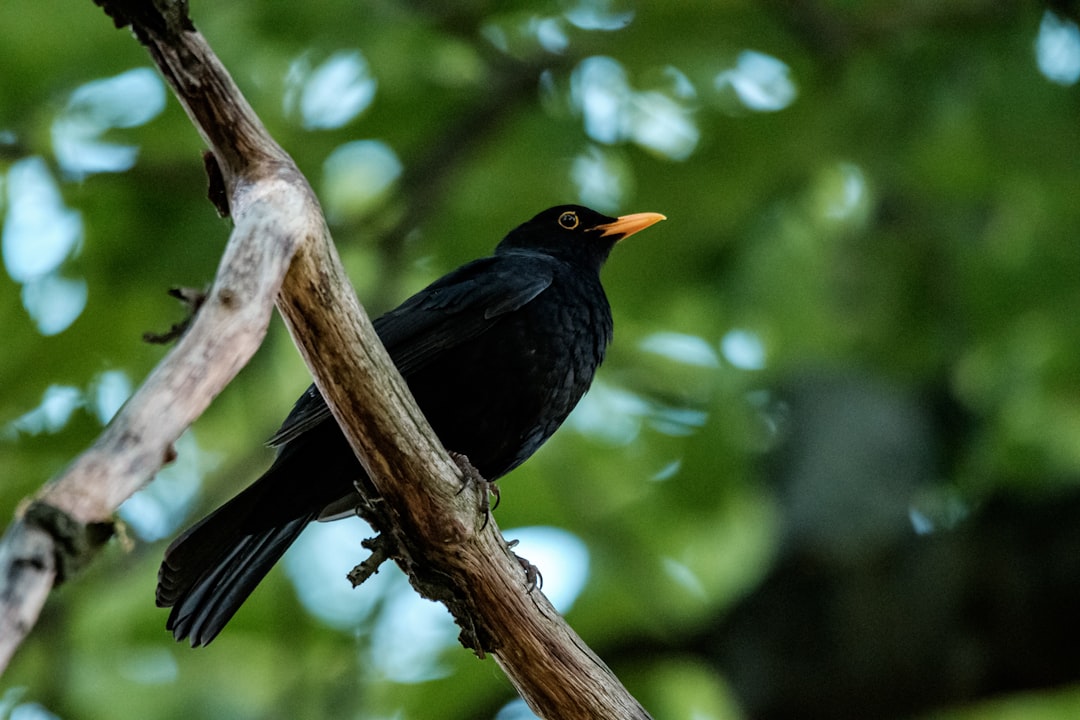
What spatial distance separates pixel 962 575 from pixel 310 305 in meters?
4.55

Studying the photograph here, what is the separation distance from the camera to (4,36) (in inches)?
248

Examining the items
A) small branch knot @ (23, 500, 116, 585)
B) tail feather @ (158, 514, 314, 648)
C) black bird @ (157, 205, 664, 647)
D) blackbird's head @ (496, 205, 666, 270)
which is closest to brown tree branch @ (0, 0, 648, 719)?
small branch knot @ (23, 500, 116, 585)

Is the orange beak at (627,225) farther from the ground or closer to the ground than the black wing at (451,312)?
closer to the ground

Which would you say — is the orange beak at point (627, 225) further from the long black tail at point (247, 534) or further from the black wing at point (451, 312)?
the long black tail at point (247, 534)

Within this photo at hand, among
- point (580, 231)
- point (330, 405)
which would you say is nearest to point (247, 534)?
point (330, 405)

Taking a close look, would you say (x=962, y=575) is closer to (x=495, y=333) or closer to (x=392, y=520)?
(x=495, y=333)

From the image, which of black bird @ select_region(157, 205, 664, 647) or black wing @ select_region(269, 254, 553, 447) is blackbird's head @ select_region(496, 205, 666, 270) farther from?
black wing @ select_region(269, 254, 553, 447)

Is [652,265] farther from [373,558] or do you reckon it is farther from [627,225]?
[373,558]

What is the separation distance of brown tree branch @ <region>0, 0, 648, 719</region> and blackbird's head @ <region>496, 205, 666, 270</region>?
2.64 m

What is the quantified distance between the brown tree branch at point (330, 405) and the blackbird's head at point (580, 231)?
264 centimetres

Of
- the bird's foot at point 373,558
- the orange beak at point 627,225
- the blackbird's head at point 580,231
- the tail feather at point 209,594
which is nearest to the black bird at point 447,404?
the tail feather at point 209,594

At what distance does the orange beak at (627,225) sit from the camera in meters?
6.10

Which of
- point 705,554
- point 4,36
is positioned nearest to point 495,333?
point 4,36

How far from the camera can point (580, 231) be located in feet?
20.1
